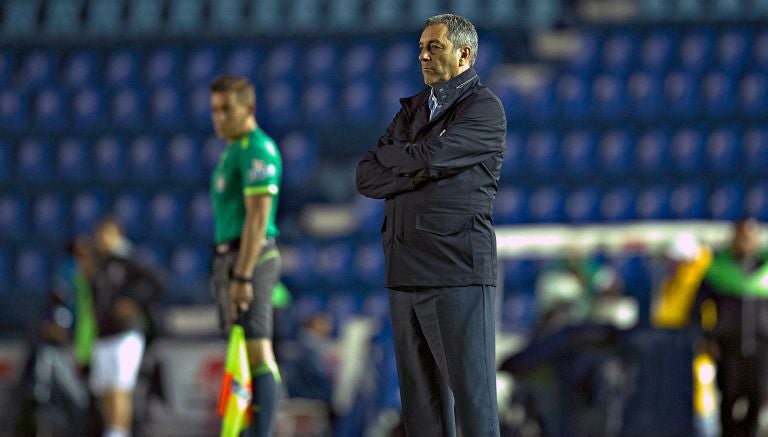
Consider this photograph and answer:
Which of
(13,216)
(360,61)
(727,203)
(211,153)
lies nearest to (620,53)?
(727,203)

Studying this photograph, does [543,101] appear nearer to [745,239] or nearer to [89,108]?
[89,108]

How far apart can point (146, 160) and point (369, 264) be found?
3.50m

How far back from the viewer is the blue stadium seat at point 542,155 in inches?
642

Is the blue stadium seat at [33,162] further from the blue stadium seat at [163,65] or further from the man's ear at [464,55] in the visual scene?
the man's ear at [464,55]

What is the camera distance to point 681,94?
16625mm

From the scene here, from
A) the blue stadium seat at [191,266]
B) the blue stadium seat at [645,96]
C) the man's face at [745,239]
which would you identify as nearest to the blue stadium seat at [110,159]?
the blue stadium seat at [191,266]

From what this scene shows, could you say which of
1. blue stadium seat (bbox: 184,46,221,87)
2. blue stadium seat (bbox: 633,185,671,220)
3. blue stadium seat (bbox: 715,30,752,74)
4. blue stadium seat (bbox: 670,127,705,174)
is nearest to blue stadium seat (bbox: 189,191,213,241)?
blue stadium seat (bbox: 184,46,221,87)

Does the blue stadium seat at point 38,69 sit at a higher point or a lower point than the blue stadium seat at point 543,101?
higher

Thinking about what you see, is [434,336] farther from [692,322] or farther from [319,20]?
[319,20]

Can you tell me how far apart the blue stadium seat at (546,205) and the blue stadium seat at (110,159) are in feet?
17.3

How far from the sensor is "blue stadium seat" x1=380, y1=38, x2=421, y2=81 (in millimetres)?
17422

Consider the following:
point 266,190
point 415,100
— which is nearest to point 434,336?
point 415,100

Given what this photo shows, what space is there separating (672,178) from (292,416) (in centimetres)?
613

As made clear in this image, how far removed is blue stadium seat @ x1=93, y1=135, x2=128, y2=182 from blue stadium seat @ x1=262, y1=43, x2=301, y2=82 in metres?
2.14
